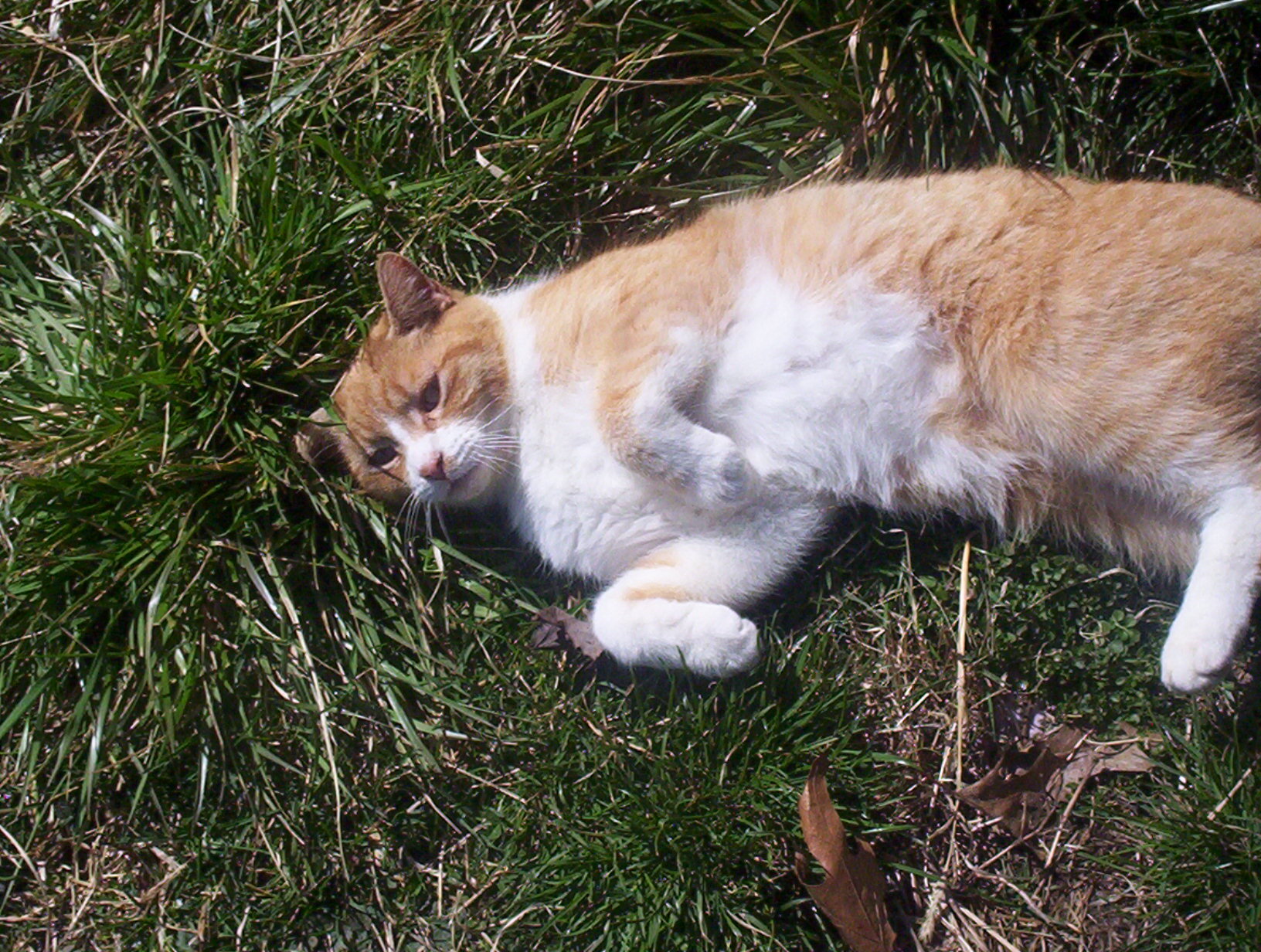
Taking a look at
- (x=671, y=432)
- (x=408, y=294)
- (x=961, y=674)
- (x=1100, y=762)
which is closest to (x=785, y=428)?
(x=671, y=432)

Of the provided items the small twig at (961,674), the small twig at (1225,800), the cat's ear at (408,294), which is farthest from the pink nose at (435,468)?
the small twig at (1225,800)

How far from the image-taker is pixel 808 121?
2.91m

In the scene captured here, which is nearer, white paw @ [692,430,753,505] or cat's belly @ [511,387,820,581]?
white paw @ [692,430,753,505]

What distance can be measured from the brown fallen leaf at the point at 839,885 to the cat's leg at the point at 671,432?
2.70 ft

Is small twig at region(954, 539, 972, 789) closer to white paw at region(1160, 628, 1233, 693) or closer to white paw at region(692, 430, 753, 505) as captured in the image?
white paw at region(1160, 628, 1233, 693)

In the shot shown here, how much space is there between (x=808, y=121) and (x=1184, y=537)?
158 centimetres

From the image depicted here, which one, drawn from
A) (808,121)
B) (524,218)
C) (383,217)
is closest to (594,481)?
(524,218)

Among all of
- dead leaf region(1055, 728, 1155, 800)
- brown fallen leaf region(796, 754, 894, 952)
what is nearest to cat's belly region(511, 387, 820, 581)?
brown fallen leaf region(796, 754, 894, 952)

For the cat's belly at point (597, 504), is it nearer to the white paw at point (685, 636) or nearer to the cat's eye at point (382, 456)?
the white paw at point (685, 636)

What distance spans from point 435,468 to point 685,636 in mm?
807

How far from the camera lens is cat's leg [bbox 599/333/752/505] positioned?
8.02ft

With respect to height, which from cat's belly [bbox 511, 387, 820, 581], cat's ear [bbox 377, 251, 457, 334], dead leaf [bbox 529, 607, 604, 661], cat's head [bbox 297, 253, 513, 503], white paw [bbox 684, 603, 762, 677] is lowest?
dead leaf [bbox 529, 607, 604, 661]

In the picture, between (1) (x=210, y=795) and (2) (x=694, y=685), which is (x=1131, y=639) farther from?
(1) (x=210, y=795)

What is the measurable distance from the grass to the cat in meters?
0.22
